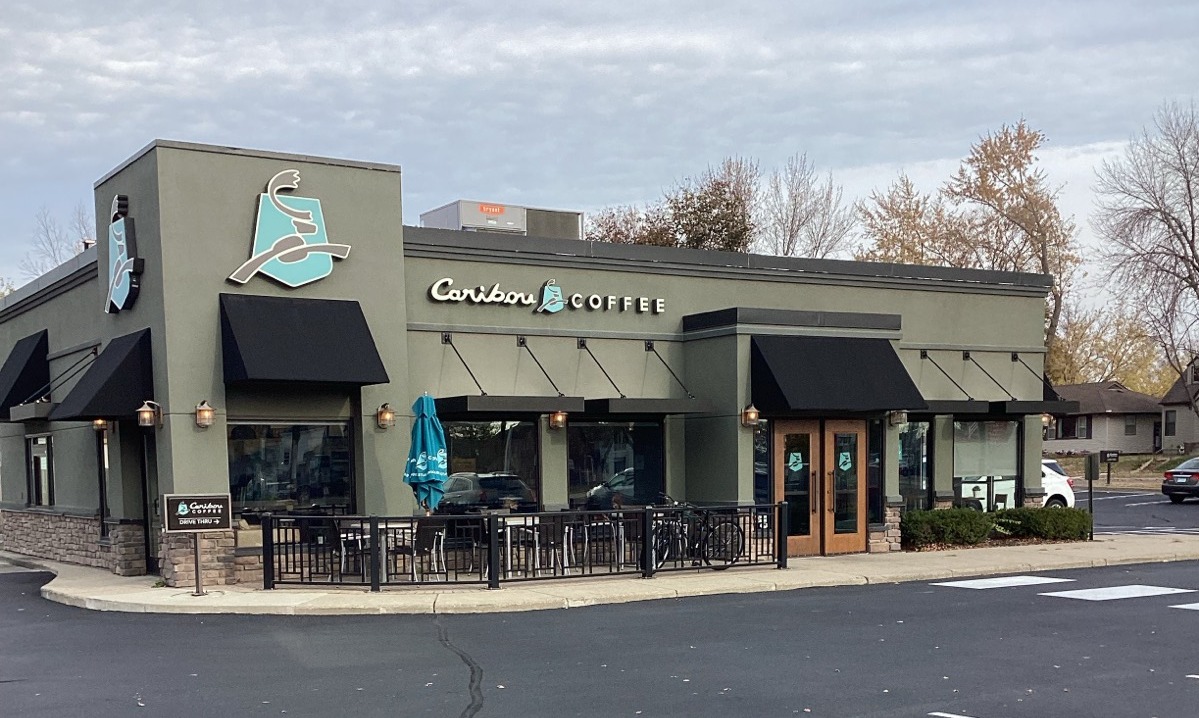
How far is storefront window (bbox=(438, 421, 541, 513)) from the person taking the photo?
1875 cm

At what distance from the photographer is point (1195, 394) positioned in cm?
5616

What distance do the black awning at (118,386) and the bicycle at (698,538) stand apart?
7903 millimetres

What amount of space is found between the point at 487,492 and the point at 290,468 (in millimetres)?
3395

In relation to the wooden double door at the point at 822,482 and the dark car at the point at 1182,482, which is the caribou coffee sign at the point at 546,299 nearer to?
the wooden double door at the point at 822,482

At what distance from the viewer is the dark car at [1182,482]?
1444 inches

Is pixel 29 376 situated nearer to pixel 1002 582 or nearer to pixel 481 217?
pixel 481 217

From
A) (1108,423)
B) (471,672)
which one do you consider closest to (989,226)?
(1108,423)

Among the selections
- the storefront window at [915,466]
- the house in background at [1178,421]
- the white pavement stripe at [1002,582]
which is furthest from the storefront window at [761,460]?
the house in background at [1178,421]

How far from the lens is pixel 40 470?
22.5 meters

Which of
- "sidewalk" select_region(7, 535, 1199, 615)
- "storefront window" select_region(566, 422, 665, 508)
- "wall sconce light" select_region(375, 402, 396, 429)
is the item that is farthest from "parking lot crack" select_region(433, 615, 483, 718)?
"storefront window" select_region(566, 422, 665, 508)

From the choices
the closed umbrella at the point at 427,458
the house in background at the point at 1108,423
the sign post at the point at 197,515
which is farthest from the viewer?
the house in background at the point at 1108,423

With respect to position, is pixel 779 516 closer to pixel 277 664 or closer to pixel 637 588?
pixel 637 588

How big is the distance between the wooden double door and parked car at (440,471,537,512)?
14.3 ft

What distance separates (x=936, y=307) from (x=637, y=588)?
11399 mm
